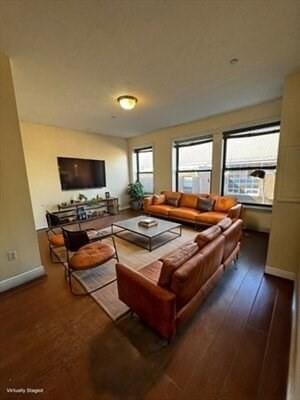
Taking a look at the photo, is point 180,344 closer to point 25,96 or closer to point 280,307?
point 280,307

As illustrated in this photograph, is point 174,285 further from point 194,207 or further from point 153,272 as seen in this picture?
point 194,207

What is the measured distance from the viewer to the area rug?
199 cm

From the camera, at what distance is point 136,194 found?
6453 millimetres

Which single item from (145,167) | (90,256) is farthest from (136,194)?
(90,256)

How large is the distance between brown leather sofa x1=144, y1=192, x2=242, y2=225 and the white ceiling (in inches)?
85.3

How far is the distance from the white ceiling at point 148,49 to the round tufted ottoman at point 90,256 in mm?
2416

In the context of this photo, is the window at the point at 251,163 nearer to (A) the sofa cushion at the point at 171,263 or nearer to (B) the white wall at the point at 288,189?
(B) the white wall at the point at 288,189

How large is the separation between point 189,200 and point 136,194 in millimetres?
2241

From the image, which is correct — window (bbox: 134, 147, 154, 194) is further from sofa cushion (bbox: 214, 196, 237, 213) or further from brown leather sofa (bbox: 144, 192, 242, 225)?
sofa cushion (bbox: 214, 196, 237, 213)

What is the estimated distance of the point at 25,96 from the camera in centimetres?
301

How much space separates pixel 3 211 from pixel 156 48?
262 centimetres

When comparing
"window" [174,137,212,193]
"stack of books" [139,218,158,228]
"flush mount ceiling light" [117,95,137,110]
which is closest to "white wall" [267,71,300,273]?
"stack of books" [139,218,158,228]

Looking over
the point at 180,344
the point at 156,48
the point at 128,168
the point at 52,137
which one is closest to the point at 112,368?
the point at 180,344

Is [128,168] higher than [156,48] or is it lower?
lower
